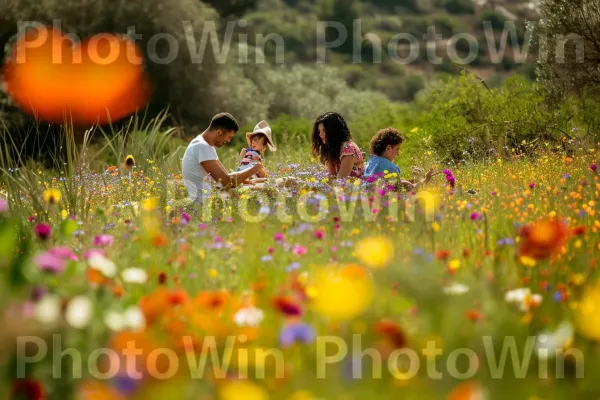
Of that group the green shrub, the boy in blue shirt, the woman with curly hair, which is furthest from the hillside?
the boy in blue shirt

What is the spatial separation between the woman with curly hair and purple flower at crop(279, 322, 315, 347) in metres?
4.88

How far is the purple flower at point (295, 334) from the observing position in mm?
1955

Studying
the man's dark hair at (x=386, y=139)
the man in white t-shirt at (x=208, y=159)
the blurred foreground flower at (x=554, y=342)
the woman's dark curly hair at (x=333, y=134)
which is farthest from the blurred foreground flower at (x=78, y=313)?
the woman's dark curly hair at (x=333, y=134)

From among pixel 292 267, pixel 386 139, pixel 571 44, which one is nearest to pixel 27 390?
pixel 292 267

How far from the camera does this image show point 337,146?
23.2ft

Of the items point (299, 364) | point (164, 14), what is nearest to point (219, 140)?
point (299, 364)

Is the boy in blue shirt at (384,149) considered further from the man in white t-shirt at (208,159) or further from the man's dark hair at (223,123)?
the man's dark hair at (223,123)

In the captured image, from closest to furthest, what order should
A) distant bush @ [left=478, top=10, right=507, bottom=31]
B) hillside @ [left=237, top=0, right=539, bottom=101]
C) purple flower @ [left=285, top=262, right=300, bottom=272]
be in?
purple flower @ [left=285, top=262, right=300, bottom=272], hillside @ [left=237, top=0, right=539, bottom=101], distant bush @ [left=478, top=10, right=507, bottom=31]

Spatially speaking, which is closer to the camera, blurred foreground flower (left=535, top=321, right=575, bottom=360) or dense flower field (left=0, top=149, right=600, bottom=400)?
dense flower field (left=0, top=149, right=600, bottom=400)

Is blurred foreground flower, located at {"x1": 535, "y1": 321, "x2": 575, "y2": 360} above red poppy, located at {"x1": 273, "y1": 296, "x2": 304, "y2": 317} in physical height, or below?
below

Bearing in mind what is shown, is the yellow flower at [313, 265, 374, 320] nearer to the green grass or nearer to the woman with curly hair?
the green grass

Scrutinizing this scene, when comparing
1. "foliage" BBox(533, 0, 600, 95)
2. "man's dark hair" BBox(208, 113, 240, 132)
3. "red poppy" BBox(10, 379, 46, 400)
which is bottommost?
"red poppy" BBox(10, 379, 46, 400)

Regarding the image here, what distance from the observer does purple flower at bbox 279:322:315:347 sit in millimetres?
1955

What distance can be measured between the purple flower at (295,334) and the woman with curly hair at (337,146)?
4.88 m
